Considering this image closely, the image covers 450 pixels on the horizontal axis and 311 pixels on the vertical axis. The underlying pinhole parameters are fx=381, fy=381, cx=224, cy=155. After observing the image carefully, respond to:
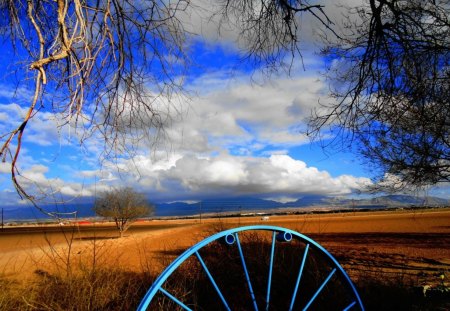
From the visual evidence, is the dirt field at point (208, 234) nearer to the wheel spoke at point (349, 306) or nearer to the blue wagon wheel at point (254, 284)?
the blue wagon wheel at point (254, 284)

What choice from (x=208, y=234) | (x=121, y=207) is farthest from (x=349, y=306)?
(x=121, y=207)

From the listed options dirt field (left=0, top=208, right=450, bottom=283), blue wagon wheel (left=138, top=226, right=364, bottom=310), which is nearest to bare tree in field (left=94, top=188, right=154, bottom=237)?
dirt field (left=0, top=208, right=450, bottom=283)

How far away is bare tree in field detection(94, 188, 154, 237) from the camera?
40.2 meters

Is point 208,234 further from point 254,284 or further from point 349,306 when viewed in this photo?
point 349,306

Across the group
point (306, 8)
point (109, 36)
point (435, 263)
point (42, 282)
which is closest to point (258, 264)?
point (42, 282)

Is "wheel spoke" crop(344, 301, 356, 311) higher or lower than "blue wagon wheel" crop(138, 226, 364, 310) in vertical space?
higher

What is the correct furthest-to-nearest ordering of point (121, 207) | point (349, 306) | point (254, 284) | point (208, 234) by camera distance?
point (121, 207) < point (208, 234) < point (254, 284) < point (349, 306)

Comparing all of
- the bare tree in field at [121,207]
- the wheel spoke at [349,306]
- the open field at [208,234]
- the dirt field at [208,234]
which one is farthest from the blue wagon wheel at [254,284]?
the bare tree in field at [121,207]

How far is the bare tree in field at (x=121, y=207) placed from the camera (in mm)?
40250

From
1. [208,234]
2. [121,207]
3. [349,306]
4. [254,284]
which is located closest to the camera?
[349,306]

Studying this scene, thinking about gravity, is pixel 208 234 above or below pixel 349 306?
below

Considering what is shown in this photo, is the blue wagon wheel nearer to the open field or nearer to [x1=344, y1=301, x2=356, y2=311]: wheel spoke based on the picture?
the open field

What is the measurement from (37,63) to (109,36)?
4.08 feet

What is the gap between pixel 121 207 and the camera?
40406 millimetres
